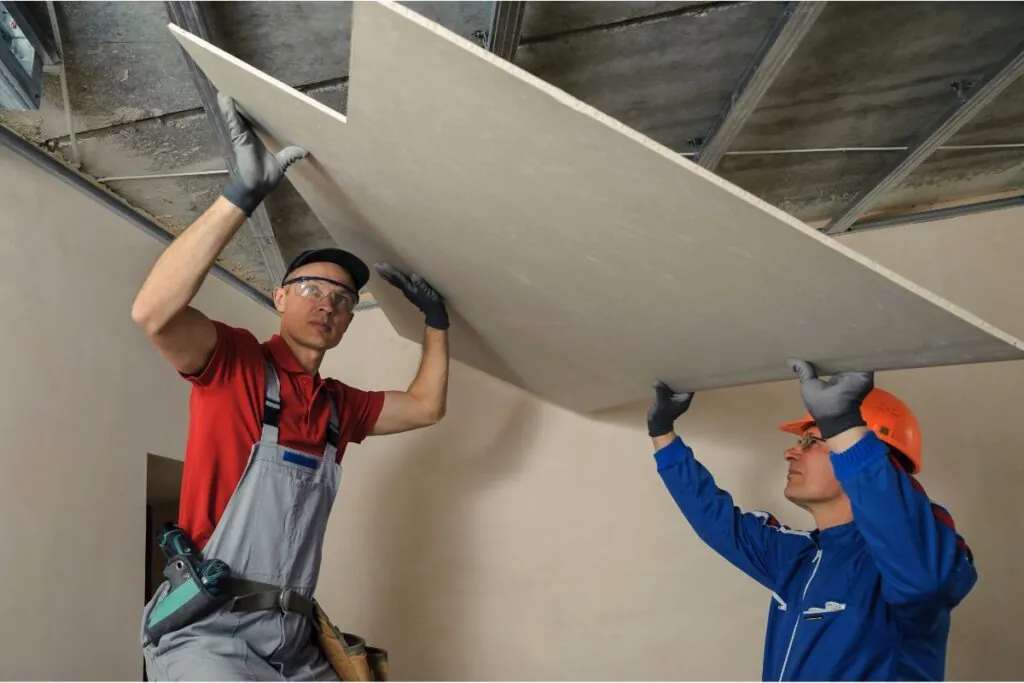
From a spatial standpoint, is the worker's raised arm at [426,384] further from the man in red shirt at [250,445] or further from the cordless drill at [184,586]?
the cordless drill at [184,586]

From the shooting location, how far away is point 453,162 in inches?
61.7

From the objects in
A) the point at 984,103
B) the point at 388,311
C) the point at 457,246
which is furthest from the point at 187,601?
the point at 984,103

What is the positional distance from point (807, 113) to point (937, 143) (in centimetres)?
47

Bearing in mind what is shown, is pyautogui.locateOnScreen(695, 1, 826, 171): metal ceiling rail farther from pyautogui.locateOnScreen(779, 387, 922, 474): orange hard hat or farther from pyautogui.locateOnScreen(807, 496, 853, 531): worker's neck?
pyautogui.locateOnScreen(807, 496, 853, 531): worker's neck

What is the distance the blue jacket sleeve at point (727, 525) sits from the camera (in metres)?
2.39

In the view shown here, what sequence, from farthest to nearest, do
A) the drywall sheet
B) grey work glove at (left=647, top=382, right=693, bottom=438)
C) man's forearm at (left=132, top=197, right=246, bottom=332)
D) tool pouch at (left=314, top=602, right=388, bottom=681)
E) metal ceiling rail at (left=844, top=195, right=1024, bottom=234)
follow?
metal ceiling rail at (left=844, top=195, right=1024, bottom=234) < grey work glove at (left=647, top=382, right=693, bottom=438) < tool pouch at (left=314, top=602, right=388, bottom=681) < man's forearm at (left=132, top=197, right=246, bottom=332) < the drywall sheet

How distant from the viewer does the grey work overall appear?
5.92 feet

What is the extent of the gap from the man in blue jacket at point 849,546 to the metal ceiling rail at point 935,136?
87 centimetres

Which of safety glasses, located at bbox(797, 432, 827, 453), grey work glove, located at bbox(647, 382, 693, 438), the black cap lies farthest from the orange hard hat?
the black cap

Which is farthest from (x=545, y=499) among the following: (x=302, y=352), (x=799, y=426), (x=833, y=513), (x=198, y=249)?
(x=198, y=249)

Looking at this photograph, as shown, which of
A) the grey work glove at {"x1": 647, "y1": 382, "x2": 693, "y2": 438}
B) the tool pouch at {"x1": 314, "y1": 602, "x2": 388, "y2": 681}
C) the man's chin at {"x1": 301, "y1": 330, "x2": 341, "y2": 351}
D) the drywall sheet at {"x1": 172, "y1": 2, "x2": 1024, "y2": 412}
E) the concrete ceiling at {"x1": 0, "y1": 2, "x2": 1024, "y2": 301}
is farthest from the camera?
the grey work glove at {"x1": 647, "y1": 382, "x2": 693, "y2": 438}

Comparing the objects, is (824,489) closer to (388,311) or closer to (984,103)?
(984,103)

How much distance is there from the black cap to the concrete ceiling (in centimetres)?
41

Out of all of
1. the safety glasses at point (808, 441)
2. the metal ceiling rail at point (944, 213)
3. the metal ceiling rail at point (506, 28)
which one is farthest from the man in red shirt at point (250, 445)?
the metal ceiling rail at point (944, 213)
